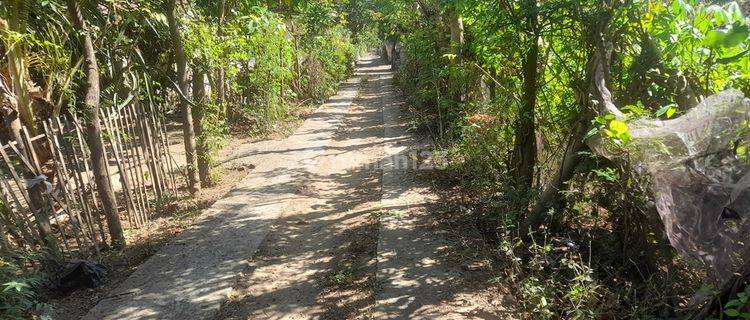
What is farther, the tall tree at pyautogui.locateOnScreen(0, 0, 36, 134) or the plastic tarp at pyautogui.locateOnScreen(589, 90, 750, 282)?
the tall tree at pyautogui.locateOnScreen(0, 0, 36, 134)

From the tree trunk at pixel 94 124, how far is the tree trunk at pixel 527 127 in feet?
13.1

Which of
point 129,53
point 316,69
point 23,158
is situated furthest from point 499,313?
point 316,69

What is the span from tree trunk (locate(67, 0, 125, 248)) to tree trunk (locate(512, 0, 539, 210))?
13.1 ft

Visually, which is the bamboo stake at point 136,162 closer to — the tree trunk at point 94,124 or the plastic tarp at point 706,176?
the tree trunk at point 94,124

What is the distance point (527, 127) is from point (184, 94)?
13.7ft

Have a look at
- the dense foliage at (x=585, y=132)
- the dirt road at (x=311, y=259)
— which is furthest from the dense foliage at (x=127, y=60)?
the dense foliage at (x=585, y=132)

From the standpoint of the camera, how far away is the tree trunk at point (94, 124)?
14.1 feet

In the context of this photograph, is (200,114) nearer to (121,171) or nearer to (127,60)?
(127,60)

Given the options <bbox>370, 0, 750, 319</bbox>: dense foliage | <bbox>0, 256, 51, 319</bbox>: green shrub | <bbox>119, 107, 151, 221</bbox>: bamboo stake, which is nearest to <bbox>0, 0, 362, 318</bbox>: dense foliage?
<bbox>0, 256, 51, 319</bbox>: green shrub

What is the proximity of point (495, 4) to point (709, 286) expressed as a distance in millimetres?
2805

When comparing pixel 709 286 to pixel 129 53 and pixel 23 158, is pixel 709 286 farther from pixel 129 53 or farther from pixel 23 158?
pixel 129 53

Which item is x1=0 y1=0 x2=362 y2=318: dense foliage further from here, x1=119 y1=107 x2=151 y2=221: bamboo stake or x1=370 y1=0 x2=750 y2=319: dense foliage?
x1=370 y1=0 x2=750 y2=319: dense foliage

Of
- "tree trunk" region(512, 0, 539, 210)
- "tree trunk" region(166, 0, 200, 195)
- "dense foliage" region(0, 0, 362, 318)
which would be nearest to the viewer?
"tree trunk" region(512, 0, 539, 210)

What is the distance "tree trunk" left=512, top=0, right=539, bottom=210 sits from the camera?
4207 millimetres
